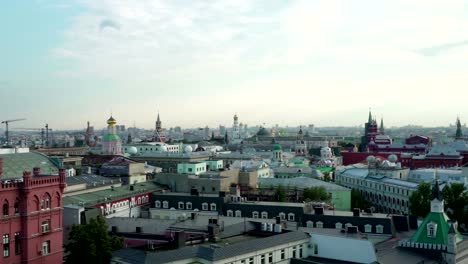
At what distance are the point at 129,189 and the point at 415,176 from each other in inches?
2335

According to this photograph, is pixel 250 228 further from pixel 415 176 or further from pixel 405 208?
pixel 415 176

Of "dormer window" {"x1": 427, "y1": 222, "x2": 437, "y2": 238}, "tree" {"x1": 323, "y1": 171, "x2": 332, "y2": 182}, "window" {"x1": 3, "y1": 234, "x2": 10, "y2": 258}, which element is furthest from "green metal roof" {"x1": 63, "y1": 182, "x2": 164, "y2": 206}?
"tree" {"x1": 323, "y1": 171, "x2": 332, "y2": 182}

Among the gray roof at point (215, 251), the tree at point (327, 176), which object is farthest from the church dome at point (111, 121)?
the gray roof at point (215, 251)

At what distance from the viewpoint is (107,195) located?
7612 centimetres

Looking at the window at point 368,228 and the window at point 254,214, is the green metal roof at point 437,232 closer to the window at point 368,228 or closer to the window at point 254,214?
the window at point 368,228

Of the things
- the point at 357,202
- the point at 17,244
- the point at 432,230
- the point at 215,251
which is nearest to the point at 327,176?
the point at 357,202

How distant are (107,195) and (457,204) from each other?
146ft

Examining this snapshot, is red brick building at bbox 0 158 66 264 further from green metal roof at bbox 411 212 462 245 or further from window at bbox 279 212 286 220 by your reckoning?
green metal roof at bbox 411 212 462 245

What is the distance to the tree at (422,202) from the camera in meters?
75.0

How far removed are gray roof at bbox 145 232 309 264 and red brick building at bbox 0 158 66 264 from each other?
1669 cm

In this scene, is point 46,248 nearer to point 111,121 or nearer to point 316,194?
point 316,194

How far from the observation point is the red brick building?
49781mm

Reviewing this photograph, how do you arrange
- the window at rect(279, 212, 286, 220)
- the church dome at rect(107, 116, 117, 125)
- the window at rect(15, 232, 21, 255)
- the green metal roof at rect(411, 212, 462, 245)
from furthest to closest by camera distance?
1. the church dome at rect(107, 116, 117, 125)
2. the window at rect(279, 212, 286, 220)
3. the green metal roof at rect(411, 212, 462, 245)
4. the window at rect(15, 232, 21, 255)

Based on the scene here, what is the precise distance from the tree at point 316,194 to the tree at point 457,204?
17.0m
